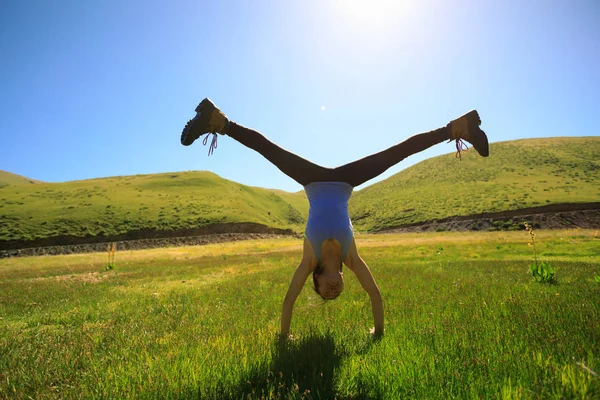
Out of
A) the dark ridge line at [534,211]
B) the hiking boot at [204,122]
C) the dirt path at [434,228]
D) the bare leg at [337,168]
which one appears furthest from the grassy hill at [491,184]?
the hiking boot at [204,122]

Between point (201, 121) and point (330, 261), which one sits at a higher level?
point (201, 121)

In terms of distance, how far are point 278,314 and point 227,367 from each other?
9.13 feet

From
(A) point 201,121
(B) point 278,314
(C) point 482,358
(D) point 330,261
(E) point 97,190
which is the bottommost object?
(B) point 278,314

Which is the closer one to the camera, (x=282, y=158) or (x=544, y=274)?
(x=282, y=158)

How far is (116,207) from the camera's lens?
90.6 meters

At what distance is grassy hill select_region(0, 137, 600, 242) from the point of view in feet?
242

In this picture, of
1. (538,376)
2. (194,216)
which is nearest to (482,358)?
(538,376)

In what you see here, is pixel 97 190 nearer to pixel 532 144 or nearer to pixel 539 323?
pixel 539 323

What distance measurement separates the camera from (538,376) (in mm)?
2422

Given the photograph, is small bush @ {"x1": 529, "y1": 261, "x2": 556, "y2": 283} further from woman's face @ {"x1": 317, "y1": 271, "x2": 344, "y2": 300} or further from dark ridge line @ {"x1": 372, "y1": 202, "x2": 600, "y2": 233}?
dark ridge line @ {"x1": 372, "y1": 202, "x2": 600, "y2": 233}

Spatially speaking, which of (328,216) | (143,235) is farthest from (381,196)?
(328,216)

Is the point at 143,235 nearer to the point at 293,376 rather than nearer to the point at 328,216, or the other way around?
the point at 328,216

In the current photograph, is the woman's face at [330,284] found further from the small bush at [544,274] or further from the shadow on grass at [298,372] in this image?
the small bush at [544,274]

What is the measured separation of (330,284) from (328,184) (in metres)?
1.34
